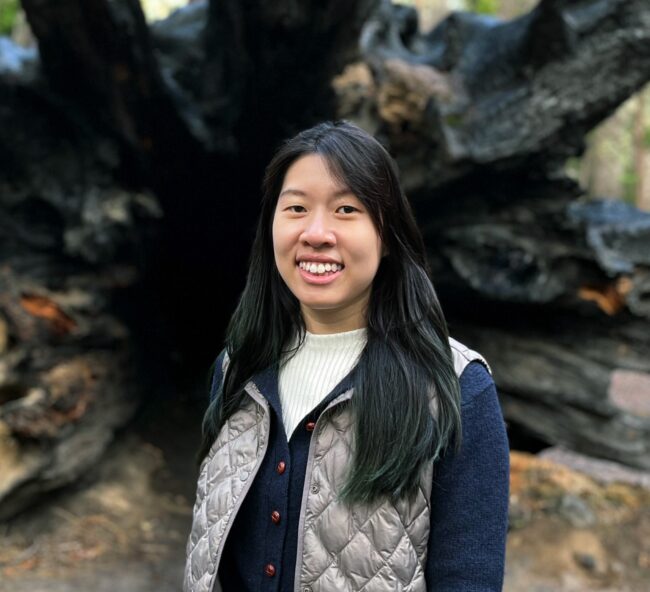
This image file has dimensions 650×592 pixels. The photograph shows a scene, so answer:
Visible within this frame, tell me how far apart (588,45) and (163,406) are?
4.48 m

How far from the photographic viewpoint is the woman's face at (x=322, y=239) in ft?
4.83

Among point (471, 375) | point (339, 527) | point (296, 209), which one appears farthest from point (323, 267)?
point (339, 527)

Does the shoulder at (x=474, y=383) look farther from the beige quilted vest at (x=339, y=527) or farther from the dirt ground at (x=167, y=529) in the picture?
the dirt ground at (x=167, y=529)

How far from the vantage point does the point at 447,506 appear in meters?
1.40

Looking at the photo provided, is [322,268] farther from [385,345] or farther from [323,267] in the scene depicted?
[385,345]

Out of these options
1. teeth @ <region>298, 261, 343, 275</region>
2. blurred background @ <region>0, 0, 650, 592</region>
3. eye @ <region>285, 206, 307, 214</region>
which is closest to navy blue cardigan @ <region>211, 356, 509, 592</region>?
teeth @ <region>298, 261, 343, 275</region>

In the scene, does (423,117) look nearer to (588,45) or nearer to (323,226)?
(588,45)

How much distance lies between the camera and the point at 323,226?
1466 mm

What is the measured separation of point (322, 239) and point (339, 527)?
2.14 ft

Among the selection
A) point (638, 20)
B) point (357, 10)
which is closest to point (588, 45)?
point (638, 20)

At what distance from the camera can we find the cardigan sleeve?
4.49 ft

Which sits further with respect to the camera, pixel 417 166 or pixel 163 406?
pixel 163 406

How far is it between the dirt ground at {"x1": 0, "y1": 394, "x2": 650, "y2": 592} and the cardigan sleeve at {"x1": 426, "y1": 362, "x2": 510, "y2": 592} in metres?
3.17

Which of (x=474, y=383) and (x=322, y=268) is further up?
(x=322, y=268)
